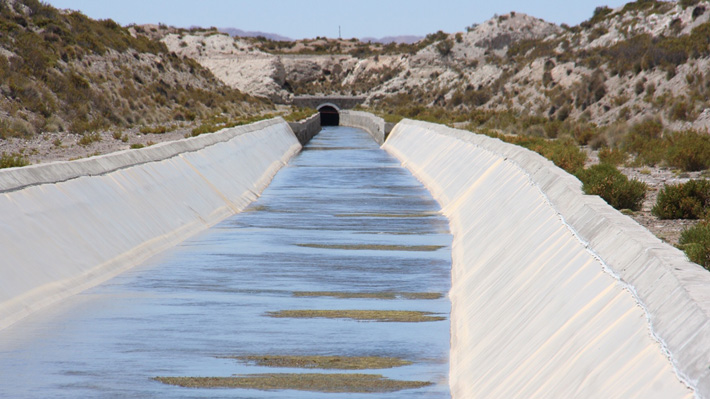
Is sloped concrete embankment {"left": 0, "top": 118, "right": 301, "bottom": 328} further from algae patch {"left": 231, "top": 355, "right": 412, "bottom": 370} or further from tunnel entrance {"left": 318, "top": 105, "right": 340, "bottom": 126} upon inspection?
tunnel entrance {"left": 318, "top": 105, "right": 340, "bottom": 126}

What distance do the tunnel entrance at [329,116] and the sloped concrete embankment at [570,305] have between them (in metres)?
113

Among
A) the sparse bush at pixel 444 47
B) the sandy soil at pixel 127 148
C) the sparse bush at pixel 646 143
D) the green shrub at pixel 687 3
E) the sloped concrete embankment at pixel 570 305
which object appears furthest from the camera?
the sparse bush at pixel 444 47

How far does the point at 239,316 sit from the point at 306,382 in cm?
295

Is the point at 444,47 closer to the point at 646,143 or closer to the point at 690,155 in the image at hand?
the point at 646,143

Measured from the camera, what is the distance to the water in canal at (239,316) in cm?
985

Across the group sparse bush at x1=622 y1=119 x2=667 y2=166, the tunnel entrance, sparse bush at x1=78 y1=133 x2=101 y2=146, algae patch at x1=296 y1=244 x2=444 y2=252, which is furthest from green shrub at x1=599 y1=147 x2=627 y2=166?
the tunnel entrance

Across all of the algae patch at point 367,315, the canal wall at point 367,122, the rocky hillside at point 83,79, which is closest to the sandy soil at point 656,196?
the algae patch at point 367,315

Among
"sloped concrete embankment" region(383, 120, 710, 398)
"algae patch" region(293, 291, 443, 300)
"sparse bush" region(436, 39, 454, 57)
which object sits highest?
"sloped concrete embankment" region(383, 120, 710, 398)

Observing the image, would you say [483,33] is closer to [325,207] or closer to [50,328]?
[325,207]

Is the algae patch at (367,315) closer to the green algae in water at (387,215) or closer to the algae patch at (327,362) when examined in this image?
the algae patch at (327,362)

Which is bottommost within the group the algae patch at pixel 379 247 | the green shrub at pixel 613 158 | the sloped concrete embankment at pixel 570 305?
the green shrub at pixel 613 158

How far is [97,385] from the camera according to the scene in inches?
372

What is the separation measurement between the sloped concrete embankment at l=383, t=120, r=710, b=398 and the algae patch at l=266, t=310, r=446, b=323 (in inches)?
17.0

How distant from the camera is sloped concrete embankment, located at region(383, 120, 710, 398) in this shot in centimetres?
591
